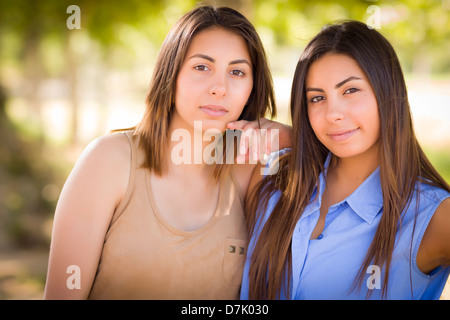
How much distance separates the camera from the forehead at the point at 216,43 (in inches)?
94.2

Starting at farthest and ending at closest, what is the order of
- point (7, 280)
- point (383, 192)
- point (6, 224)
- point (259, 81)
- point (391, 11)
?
point (6, 224) < point (391, 11) < point (7, 280) < point (259, 81) < point (383, 192)

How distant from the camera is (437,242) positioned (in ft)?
7.01

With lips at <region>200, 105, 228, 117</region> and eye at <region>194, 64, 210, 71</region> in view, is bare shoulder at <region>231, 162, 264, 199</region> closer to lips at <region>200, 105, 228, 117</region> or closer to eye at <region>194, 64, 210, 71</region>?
lips at <region>200, 105, 228, 117</region>

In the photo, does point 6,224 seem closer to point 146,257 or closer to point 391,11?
point 146,257

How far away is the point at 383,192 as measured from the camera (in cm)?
233

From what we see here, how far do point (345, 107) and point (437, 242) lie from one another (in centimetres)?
79

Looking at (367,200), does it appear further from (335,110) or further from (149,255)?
(149,255)

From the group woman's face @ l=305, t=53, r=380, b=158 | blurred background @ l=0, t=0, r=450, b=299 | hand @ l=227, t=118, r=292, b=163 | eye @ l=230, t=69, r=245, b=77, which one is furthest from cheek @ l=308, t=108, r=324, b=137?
blurred background @ l=0, t=0, r=450, b=299

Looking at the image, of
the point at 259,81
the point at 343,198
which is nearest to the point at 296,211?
the point at 343,198

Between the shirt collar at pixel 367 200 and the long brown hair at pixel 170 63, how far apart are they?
612mm

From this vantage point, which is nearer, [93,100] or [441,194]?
[441,194]

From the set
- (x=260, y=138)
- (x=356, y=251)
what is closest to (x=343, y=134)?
(x=260, y=138)
